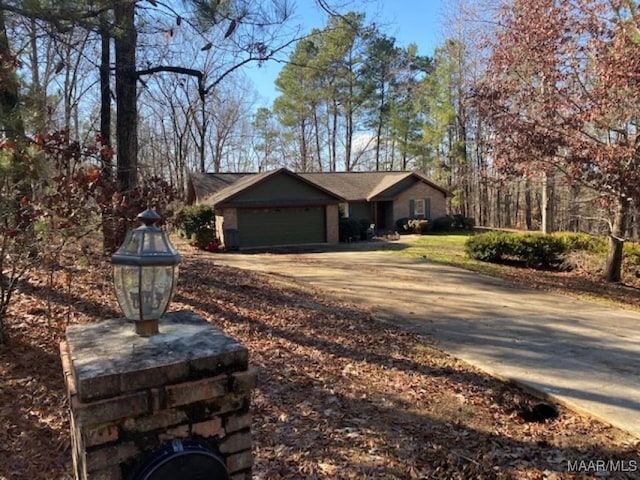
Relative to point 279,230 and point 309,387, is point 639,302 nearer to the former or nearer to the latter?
point 309,387

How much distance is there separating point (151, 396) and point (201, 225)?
1933cm

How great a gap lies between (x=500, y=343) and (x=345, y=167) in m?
34.9

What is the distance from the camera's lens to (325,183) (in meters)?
28.4

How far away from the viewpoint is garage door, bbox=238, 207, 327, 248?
69.2 feet

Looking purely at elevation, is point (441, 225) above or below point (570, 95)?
below

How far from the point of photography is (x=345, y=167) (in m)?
40.4

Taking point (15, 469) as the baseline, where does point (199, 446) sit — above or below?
above

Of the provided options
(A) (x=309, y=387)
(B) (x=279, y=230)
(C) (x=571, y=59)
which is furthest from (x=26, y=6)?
(B) (x=279, y=230)

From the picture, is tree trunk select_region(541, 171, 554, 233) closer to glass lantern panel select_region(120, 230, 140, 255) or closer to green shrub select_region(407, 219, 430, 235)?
green shrub select_region(407, 219, 430, 235)

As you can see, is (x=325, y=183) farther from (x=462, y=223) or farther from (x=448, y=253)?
(x=448, y=253)

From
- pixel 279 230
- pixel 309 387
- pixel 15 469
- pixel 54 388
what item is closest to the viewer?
pixel 15 469

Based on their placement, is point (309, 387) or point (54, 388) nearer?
point (54, 388)

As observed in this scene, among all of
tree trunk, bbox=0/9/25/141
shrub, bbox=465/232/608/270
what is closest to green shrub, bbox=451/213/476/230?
shrub, bbox=465/232/608/270

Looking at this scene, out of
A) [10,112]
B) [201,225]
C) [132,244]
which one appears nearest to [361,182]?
[201,225]
